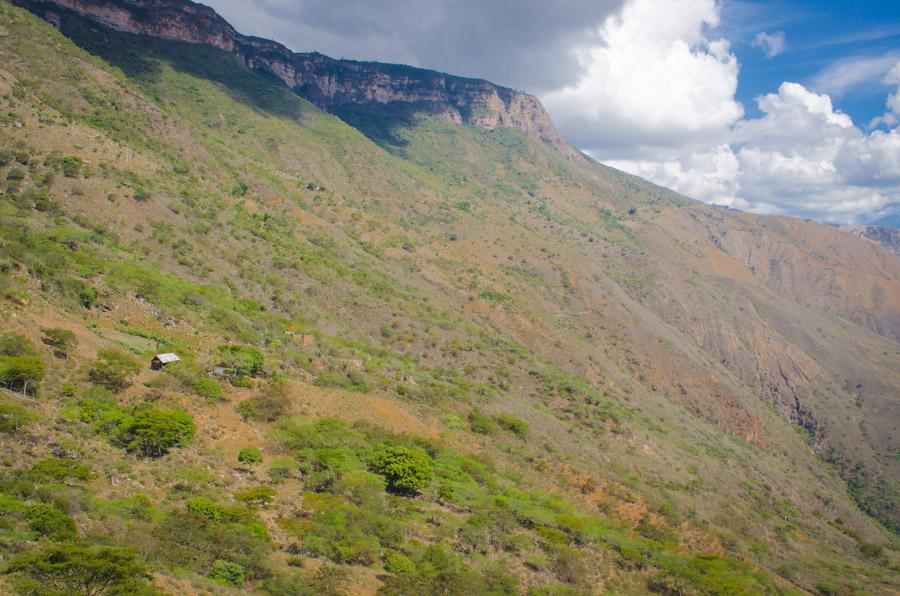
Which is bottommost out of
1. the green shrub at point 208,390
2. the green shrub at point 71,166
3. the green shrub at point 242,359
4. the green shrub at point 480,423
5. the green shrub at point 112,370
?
the green shrub at point 480,423

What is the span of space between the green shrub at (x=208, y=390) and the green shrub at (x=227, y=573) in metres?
13.7

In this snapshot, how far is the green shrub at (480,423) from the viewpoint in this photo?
133ft

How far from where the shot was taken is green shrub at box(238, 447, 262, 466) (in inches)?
947

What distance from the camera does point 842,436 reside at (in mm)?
83938

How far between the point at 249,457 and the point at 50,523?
989cm

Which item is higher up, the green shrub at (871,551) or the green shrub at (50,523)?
the green shrub at (50,523)

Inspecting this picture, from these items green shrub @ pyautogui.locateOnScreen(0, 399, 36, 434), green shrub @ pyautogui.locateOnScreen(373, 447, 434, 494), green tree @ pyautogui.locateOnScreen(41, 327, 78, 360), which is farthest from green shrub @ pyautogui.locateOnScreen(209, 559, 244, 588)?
green tree @ pyautogui.locateOnScreen(41, 327, 78, 360)

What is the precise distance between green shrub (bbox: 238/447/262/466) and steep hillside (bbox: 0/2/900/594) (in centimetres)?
66

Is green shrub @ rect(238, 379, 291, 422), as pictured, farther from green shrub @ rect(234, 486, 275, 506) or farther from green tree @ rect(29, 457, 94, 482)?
green tree @ rect(29, 457, 94, 482)

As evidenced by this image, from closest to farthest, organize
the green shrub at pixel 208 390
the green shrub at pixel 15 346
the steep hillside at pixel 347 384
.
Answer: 1. the steep hillside at pixel 347 384
2. the green shrub at pixel 15 346
3. the green shrub at pixel 208 390

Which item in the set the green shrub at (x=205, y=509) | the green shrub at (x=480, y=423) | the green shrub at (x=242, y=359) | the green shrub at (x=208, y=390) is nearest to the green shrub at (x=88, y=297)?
the green shrub at (x=242, y=359)

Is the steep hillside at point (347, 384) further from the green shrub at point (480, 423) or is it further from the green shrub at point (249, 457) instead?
the green shrub at point (249, 457)

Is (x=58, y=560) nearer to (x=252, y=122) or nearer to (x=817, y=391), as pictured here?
(x=252, y=122)

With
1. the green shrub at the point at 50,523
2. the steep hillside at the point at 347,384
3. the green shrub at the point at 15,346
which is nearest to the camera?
A: the green shrub at the point at 50,523
